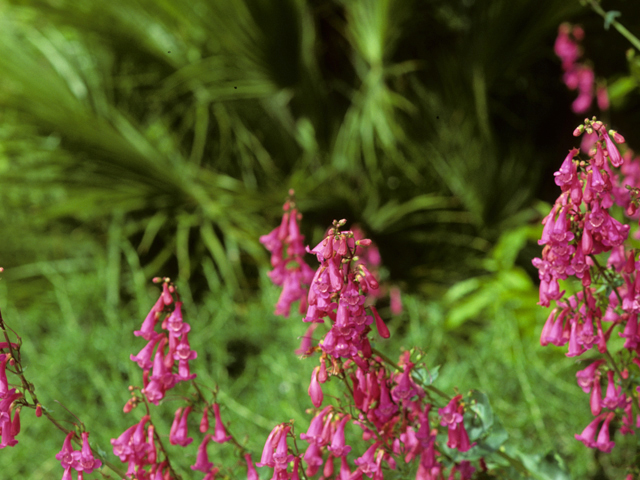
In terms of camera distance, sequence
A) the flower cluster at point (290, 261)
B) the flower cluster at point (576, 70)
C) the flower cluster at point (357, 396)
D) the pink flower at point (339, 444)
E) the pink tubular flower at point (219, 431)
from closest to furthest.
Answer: the flower cluster at point (357, 396) → the pink flower at point (339, 444) → the pink tubular flower at point (219, 431) → the flower cluster at point (290, 261) → the flower cluster at point (576, 70)

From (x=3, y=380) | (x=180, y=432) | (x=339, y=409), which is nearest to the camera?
(x=3, y=380)

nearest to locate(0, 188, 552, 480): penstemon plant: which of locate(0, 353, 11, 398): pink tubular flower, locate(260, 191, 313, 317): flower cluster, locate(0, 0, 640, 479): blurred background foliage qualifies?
locate(0, 353, 11, 398): pink tubular flower

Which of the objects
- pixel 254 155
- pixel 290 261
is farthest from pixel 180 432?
pixel 254 155

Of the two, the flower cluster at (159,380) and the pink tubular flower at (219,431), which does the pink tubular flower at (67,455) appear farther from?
the pink tubular flower at (219,431)

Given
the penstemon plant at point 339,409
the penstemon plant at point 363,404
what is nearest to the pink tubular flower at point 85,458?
the penstemon plant at point 339,409

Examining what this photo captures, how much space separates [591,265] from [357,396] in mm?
398

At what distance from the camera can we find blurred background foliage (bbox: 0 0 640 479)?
110 inches

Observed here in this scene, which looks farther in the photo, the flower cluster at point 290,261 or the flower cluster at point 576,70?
the flower cluster at point 576,70

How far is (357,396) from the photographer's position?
3.14 ft

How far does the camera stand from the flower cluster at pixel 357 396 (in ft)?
2.86

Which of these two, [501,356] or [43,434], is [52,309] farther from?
[501,356]

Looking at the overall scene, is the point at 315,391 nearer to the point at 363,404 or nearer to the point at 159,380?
the point at 363,404

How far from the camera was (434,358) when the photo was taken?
94.9 inches

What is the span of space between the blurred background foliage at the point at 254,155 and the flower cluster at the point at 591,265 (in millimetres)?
1382
